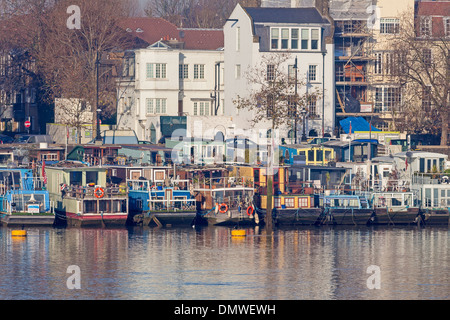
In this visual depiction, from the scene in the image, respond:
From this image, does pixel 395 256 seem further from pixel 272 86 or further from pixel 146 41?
pixel 146 41

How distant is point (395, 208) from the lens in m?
81.0

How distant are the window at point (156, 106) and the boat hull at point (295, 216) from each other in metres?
40.9

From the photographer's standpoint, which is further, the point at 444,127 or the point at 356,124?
the point at 356,124

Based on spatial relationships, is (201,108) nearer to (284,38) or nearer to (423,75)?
(284,38)

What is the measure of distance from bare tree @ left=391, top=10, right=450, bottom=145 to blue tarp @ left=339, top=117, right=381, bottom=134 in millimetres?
3996

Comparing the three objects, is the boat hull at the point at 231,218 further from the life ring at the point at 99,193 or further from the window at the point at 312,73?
the window at the point at 312,73

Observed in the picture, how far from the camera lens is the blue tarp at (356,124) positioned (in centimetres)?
10956

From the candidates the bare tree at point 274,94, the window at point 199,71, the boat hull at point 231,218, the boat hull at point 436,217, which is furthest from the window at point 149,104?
the boat hull at point 436,217

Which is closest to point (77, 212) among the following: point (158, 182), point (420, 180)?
point (158, 182)

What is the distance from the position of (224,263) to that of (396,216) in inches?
766

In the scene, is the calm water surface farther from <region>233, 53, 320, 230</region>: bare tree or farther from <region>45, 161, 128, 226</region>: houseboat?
<region>233, 53, 320, 230</region>: bare tree

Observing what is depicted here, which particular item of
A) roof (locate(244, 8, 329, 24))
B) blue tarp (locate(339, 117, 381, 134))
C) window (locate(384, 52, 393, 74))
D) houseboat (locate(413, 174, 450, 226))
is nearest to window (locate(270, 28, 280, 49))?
roof (locate(244, 8, 329, 24))

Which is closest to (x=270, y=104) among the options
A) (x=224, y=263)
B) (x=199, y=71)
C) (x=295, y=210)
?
(x=199, y=71)

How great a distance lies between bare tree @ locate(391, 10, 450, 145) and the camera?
108 m
